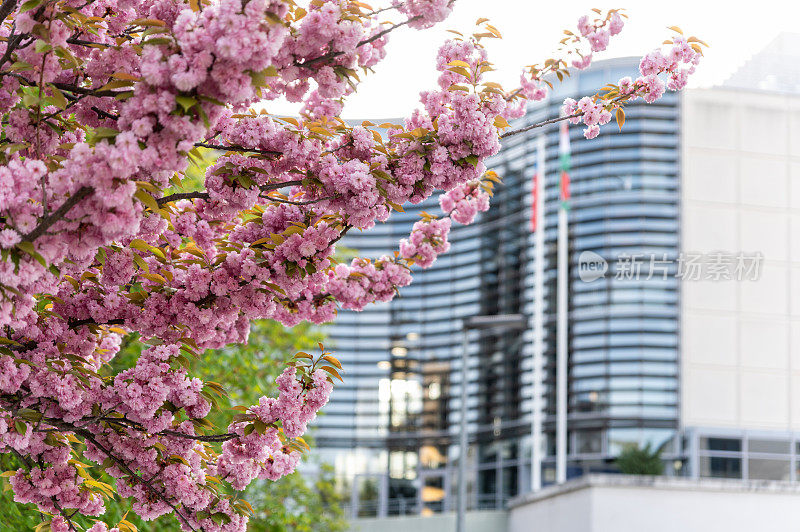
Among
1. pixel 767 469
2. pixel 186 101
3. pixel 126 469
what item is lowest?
pixel 767 469

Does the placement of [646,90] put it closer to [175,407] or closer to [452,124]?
[452,124]

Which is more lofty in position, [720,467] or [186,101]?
[186,101]

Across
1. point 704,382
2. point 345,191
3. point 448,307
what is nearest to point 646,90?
point 345,191

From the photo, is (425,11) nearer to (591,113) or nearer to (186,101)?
(186,101)

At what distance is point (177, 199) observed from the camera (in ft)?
13.1

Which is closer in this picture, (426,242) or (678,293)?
(426,242)

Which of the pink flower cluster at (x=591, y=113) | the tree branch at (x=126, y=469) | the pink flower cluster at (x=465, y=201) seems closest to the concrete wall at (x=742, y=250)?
the pink flower cluster at (x=465, y=201)

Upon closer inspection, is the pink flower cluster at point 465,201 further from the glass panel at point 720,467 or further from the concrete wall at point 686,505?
the glass panel at point 720,467

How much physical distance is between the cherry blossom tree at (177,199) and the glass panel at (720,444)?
1150 inches

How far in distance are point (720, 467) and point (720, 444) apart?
744 millimetres

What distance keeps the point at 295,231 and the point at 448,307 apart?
39.8 metres

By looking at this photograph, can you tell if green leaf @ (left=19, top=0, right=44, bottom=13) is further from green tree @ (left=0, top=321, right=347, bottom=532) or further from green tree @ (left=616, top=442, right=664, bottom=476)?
green tree @ (left=616, top=442, right=664, bottom=476)

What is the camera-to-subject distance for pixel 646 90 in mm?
5465

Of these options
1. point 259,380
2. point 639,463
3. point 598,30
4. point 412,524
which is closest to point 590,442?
point 639,463
